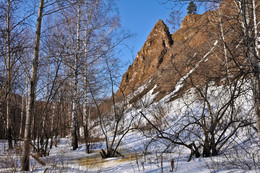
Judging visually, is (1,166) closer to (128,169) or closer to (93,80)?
(128,169)

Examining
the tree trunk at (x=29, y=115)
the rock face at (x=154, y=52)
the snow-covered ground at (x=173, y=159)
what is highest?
the rock face at (x=154, y=52)

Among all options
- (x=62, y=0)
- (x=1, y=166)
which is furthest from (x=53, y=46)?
(x=1, y=166)

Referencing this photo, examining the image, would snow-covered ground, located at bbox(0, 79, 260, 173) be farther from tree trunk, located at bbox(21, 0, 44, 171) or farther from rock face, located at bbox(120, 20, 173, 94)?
rock face, located at bbox(120, 20, 173, 94)

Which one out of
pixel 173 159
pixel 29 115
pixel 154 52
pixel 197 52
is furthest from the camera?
pixel 154 52

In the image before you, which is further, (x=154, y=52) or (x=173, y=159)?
(x=154, y=52)

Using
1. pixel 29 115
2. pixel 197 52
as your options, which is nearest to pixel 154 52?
pixel 197 52

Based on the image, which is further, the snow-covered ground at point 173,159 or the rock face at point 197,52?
the rock face at point 197,52

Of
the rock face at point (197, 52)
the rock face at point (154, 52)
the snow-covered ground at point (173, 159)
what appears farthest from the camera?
the rock face at point (154, 52)

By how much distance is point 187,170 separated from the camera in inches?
118

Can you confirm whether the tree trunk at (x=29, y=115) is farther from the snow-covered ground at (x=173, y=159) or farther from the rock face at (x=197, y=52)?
the rock face at (x=197, y=52)

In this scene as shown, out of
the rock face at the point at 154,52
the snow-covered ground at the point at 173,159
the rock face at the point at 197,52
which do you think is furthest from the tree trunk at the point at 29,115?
the rock face at the point at 154,52

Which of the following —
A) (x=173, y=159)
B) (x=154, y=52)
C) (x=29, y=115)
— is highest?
(x=154, y=52)

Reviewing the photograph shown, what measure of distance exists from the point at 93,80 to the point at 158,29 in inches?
1281

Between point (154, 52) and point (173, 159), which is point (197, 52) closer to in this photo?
point (173, 159)
